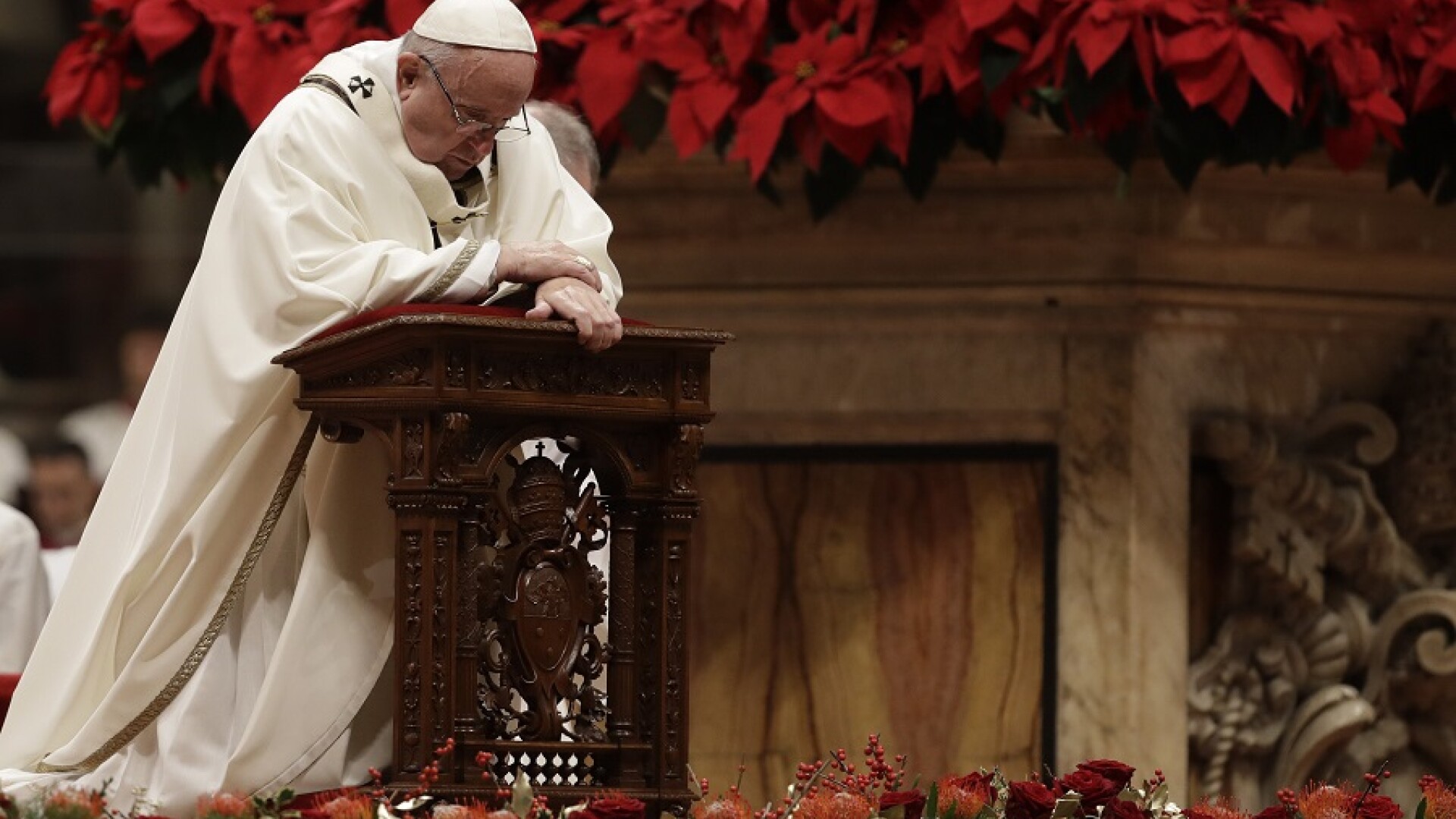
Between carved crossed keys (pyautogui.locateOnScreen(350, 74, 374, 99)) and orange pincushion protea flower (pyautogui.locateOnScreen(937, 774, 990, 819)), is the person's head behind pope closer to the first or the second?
carved crossed keys (pyautogui.locateOnScreen(350, 74, 374, 99))

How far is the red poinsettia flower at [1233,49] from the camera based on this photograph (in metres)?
5.59

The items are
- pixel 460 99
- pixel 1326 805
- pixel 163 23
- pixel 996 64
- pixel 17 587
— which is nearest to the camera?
pixel 1326 805

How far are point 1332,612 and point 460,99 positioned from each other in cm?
258

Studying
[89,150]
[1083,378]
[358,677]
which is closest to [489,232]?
[358,677]

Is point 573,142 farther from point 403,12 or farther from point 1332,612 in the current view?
point 1332,612

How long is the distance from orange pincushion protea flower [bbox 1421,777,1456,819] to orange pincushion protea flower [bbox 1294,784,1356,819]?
0.11 meters

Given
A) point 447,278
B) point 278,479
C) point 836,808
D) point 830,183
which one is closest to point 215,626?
point 278,479

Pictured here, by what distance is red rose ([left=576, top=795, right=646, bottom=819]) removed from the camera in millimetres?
3992

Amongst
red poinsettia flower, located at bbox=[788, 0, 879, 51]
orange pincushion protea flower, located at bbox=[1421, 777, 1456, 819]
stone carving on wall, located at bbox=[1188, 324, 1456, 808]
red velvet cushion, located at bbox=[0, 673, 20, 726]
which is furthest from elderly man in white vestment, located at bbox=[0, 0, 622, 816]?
stone carving on wall, located at bbox=[1188, 324, 1456, 808]

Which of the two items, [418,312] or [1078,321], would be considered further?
[1078,321]

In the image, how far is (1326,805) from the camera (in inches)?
170

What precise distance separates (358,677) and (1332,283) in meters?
2.68

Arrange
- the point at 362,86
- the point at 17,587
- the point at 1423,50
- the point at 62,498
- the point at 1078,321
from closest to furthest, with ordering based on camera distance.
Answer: the point at 362,86 < the point at 1423,50 < the point at 1078,321 < the point at 17,587 < the point at 62,498

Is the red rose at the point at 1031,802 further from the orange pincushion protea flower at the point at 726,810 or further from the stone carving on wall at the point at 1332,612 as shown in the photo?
the stone carving on wall at the point at 1332,612
